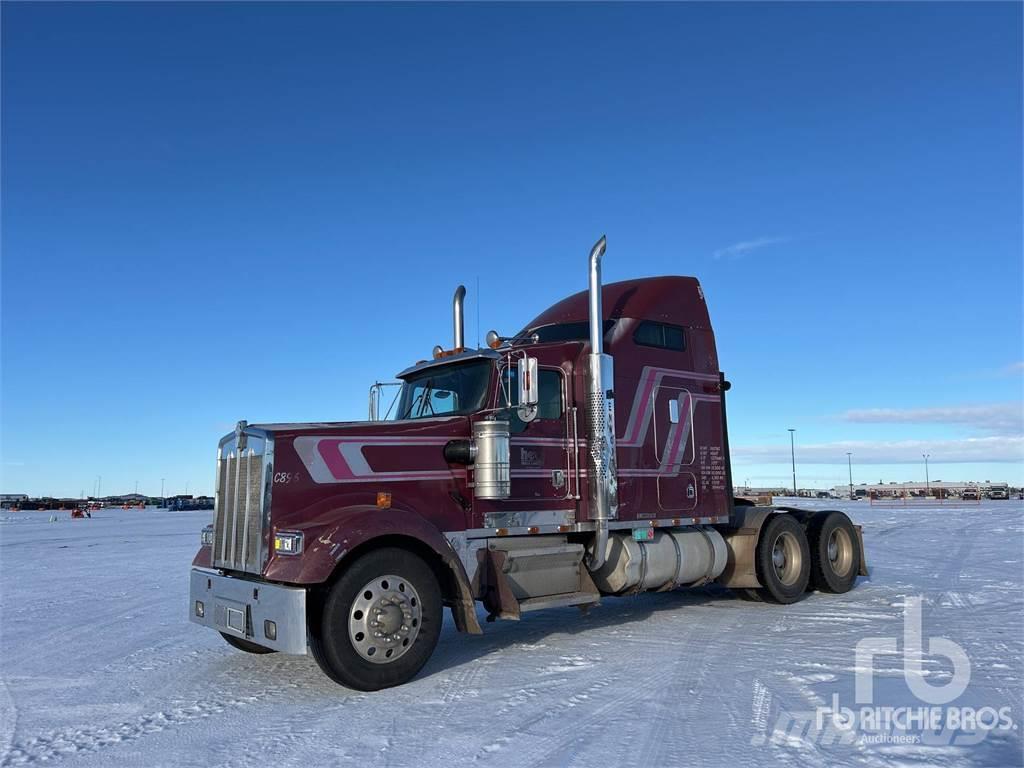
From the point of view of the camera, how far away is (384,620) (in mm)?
6230

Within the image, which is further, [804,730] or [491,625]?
[491,625]

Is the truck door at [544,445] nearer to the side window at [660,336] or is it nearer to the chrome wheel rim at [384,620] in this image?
the side window at [660,336]

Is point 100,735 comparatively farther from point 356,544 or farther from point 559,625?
point 559,625

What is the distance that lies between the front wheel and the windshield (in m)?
1.89

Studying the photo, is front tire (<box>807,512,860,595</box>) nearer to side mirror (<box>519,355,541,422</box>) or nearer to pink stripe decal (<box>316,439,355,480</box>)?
side mirror (<box>519,355,541,422</box>)

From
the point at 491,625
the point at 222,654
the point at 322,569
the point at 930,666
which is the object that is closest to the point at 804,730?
the point at 930,666

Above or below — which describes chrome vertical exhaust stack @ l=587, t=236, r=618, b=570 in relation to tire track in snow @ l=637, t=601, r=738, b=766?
above

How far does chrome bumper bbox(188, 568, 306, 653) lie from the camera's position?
19.2 feet

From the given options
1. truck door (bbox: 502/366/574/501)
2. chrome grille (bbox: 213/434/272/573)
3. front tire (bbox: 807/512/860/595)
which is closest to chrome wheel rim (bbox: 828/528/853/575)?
front tire (bbox: 807/512/860/595)

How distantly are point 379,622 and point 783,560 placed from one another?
693 centimetres

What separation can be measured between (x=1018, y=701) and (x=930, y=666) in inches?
41.6

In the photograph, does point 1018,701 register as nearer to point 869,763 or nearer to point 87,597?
point 869,763

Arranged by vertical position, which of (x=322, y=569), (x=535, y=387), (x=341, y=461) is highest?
(x=535, y=387)

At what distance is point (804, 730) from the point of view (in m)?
4.90
